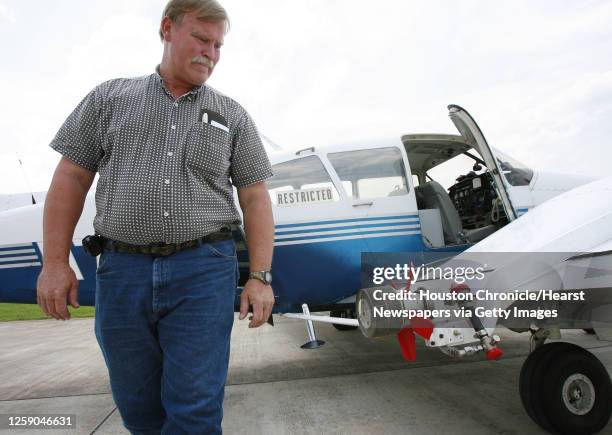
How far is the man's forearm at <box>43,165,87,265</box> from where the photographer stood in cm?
157

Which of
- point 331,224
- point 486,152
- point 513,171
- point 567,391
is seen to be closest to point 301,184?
point 331,224

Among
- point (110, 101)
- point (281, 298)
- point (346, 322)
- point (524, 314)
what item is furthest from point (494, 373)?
point (110, 101)

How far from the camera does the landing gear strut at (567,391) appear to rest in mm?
2832

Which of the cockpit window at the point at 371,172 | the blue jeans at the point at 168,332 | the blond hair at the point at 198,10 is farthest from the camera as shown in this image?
the cockpit window at the point at 371,172

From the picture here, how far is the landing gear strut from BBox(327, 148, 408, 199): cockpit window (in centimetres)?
179

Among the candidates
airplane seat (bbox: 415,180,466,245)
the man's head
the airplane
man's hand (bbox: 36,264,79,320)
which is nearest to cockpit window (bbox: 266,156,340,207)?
the airplane

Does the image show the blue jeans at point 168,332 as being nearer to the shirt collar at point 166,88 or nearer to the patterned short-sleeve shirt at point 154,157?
the patterned short-sleeve shirt at point 154,157

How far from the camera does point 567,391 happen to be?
9.48 ft

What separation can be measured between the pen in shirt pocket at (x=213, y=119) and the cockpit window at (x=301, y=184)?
2072 millimetres

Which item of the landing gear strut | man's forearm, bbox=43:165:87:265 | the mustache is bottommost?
the landing gear strut

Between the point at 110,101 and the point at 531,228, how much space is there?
2663mm

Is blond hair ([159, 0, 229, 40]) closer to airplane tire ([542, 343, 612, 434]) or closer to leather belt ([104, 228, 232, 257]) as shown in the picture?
leather belt ([104, 228, 232, 257])

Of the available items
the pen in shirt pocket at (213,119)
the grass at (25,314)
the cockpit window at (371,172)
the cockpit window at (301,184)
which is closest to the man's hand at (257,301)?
the pen in shirt pocket at (213,119)

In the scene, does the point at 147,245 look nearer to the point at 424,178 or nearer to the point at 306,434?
the point at 306,434
